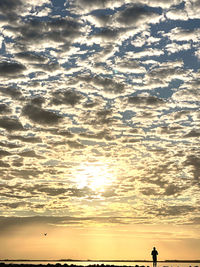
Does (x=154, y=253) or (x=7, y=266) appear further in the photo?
(x=7, y=266)

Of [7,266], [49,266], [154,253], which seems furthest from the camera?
[49,266]

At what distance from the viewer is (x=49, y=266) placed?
6325 cm

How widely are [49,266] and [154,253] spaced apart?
22010 mm

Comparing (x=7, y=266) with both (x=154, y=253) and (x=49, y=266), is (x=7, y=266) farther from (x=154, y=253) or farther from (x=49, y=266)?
(x=154, y=253)

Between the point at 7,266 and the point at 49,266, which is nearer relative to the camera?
the point at 7,266

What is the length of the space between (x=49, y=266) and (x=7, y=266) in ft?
24.5

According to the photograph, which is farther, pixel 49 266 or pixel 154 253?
pixel 49 266

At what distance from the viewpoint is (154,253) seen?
4888 cm

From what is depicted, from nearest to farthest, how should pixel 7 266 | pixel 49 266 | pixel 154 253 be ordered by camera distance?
pixel 154 253 → pixel 7 266 → pixel 49 266

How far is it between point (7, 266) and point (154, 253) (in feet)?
78.6

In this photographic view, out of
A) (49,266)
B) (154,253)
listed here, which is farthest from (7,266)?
(154,253)

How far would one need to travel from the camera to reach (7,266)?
193 feet
